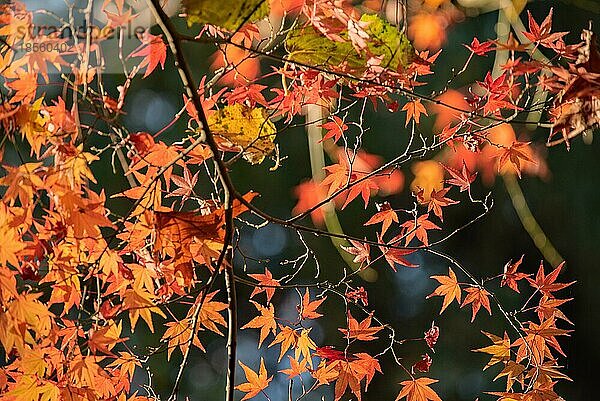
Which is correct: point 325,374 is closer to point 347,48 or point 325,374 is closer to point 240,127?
point 240,127

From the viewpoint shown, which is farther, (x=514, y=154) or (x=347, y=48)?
(x=514, y=154)

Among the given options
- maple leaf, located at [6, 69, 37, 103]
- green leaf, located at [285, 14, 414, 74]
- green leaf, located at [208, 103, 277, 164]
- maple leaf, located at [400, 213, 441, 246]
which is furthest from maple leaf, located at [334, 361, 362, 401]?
maple leaf, located at [6, 69, 37, 103]

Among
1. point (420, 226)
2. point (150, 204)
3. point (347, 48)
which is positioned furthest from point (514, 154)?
point (150, 204)

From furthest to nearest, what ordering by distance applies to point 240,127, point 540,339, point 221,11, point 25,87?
point 540,339, point 240,127, point 25,87, point 221,11

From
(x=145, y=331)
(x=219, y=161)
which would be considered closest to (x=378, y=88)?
(x=219, y=161)

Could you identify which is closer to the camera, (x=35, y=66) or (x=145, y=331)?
(x=35, y=66)

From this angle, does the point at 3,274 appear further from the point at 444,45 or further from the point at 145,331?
the point at 444,45
